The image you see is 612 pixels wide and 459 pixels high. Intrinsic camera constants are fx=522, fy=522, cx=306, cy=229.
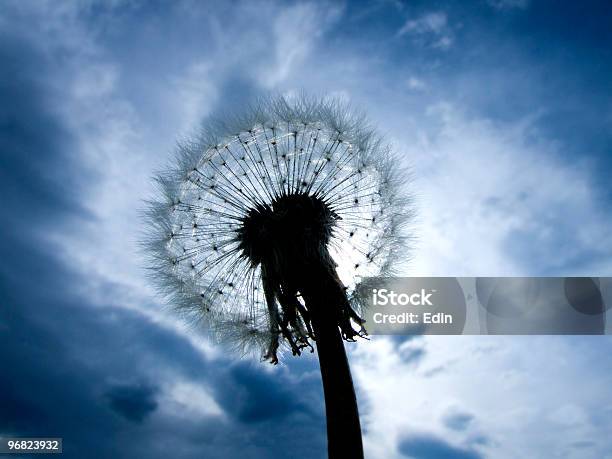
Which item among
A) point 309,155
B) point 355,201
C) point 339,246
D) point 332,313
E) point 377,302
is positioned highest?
point 309,155

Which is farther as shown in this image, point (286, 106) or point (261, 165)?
point (286, 106)

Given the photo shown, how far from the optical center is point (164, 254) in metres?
9.16

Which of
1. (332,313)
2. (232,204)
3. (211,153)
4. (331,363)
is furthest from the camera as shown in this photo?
(211,153)

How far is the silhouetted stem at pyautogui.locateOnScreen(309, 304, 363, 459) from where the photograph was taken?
6.46m

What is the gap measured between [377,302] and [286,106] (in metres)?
3.83

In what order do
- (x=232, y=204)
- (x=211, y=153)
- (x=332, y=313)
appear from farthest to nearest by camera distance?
(x=211, y=153) < (x=232, y=204) < (x=332, y=313)

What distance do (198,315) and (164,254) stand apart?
1.23 metres

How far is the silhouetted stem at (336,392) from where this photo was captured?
21.2 feet

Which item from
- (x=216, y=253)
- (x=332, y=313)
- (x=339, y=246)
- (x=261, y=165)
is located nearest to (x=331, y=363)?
(x=332, y=313)

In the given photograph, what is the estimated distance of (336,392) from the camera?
6.81m

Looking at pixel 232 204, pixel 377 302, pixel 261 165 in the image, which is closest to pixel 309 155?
pixel 261 165

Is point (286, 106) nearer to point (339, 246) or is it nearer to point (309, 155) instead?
point (309, 155)

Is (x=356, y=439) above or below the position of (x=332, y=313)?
below

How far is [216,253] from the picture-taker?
874 centimetres
